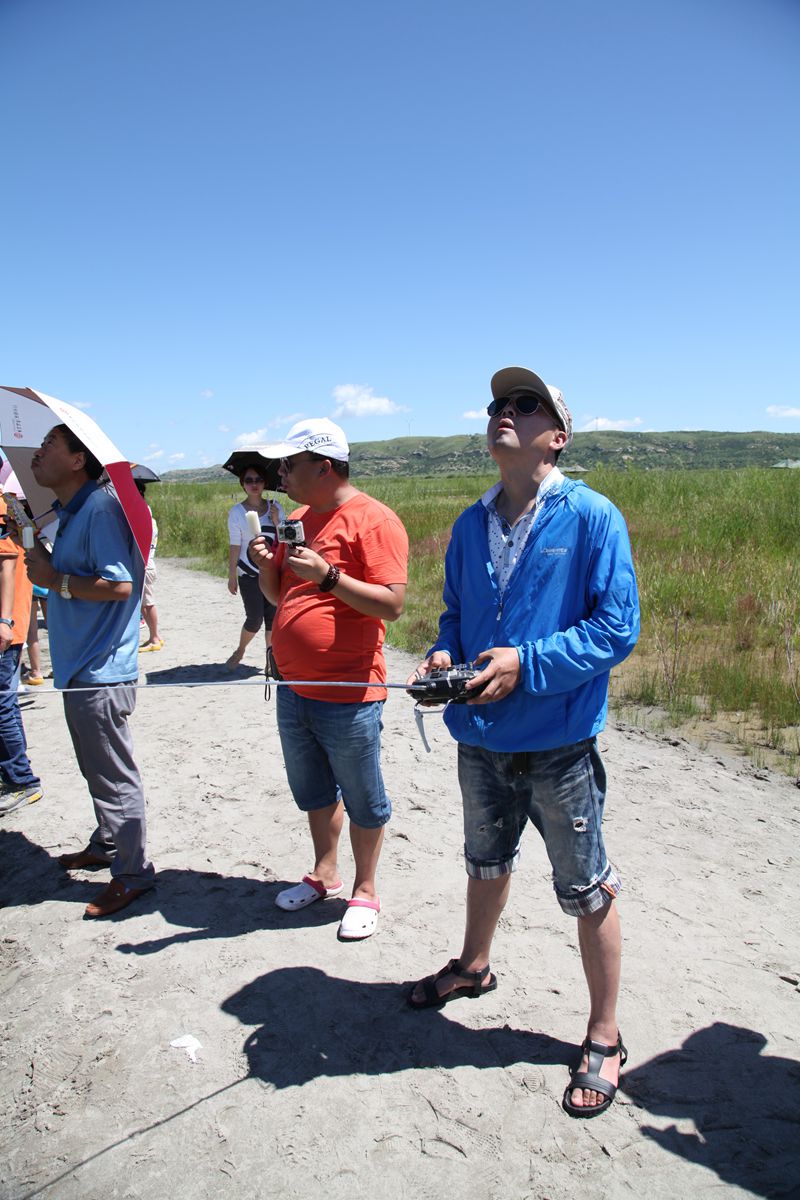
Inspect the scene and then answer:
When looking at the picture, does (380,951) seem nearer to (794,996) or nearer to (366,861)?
(366,861)

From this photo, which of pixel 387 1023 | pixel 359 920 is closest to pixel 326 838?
pixel 359 920

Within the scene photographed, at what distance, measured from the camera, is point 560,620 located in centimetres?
233

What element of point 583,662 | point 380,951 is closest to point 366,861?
point 380,951

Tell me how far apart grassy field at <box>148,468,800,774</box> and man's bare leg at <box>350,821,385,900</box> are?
10.3 ft

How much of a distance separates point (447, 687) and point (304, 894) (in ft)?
5.81

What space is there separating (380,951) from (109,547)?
6.59 feet

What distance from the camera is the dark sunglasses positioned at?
2305 millimetres

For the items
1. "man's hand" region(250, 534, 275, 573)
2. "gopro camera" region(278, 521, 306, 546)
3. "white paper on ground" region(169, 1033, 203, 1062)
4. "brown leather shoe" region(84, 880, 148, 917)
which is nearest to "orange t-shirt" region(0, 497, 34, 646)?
"brown leather shoe" region(84, 880, 148, 917)

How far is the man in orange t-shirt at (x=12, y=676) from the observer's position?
459cm

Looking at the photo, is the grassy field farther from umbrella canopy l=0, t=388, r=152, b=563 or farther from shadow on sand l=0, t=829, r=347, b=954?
umbrella canopy l=0, t=388, r=152, b=563

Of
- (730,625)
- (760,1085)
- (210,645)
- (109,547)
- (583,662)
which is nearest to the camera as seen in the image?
(583,662)

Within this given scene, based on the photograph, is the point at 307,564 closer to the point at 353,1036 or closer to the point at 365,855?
the point at 365,855

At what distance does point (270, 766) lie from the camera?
17.3 ft

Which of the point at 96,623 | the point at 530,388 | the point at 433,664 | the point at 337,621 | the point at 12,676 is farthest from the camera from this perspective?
the point at 12,676
